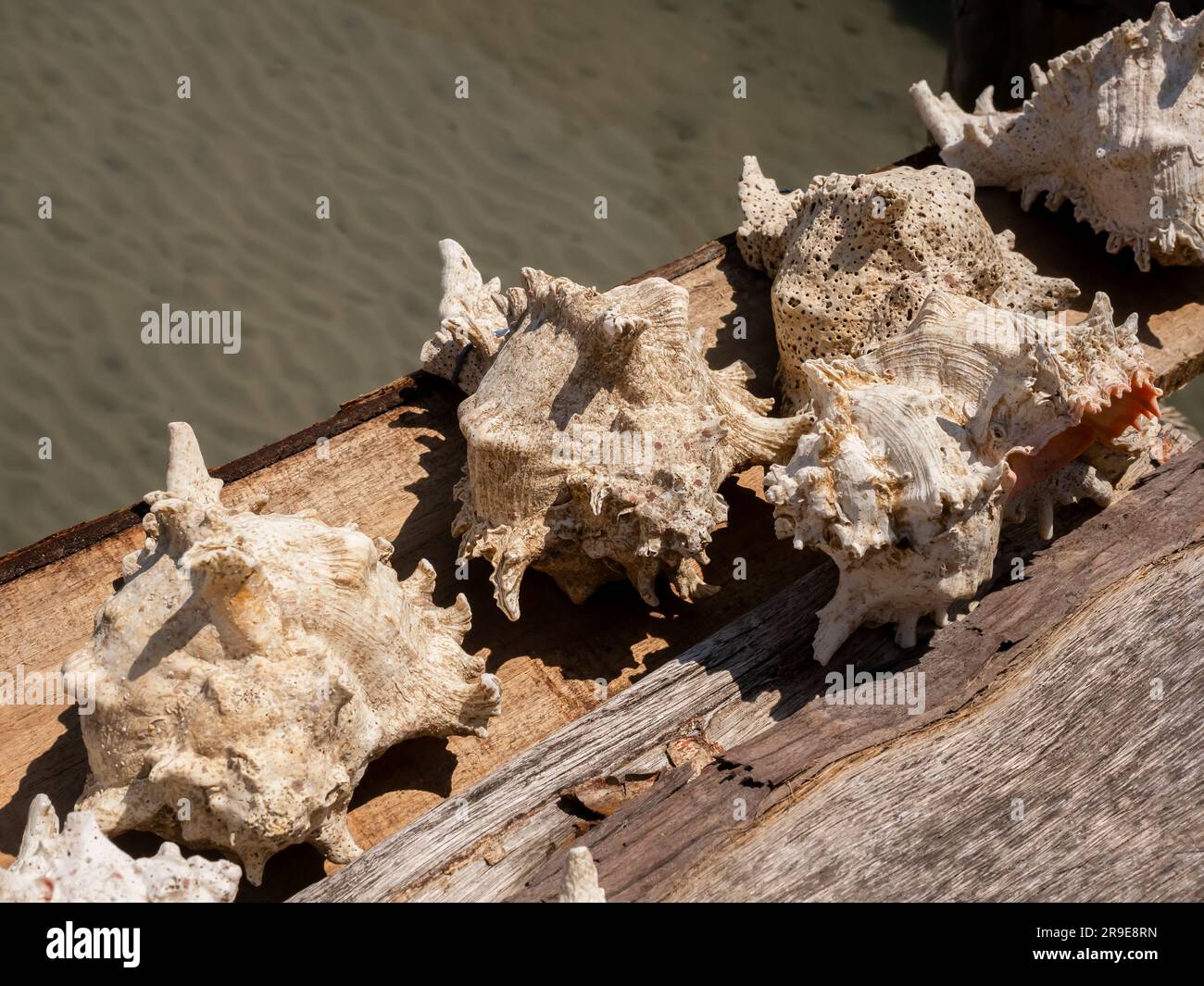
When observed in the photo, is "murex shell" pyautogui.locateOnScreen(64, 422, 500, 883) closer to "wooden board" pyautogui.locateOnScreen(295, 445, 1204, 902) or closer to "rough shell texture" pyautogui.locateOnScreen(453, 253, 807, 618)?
"wooden board" pyautogui.locateOnScreen(295, 445, 1204, 902)

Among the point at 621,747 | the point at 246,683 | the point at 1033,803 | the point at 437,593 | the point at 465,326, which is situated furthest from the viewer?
the point at 465,326

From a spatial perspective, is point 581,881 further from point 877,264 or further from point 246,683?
point 877,264

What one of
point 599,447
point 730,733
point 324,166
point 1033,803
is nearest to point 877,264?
point 599,447

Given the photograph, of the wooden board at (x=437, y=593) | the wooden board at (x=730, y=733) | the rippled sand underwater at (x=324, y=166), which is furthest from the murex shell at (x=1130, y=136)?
the rippled sand underwater at (x=324, y=166)

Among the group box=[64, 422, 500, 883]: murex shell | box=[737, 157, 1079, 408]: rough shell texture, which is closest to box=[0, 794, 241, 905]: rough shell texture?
box=[64, 422, 500, 883]: murex shell

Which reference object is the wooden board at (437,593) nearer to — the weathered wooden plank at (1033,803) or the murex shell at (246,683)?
the murex shell at (246,683)
